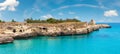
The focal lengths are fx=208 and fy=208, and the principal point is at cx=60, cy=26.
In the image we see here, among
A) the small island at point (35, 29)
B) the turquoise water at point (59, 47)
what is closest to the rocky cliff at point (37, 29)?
the small island at point (35, 29)

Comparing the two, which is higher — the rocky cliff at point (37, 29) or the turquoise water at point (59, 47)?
the rocky cliff at point (37, 29)

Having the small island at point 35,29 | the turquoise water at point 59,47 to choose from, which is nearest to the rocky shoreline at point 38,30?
the small island at point 35,29

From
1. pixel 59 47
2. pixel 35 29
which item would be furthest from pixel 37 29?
pixel 59 47

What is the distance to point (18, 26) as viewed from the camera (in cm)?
6600

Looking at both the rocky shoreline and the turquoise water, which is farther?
the rocky shoreline

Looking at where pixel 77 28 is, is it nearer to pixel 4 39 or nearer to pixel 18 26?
pixel 18 26

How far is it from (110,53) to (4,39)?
25.5 metres

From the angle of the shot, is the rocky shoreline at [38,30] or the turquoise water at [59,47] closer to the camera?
the turquoise water at [59,47]

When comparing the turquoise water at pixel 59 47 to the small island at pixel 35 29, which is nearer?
the turquoise water at pixel 59 47

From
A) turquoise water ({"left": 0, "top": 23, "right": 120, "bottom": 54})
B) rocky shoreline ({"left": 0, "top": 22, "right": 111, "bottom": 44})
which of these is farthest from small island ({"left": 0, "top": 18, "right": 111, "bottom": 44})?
turquoise water ({"left": 0, "top": 23, "right": 120, "bottom": 54})

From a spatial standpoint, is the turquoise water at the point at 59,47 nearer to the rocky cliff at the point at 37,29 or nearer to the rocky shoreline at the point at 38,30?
the rocky shoreline at the point at 38,30

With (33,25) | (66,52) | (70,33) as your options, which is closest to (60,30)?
(70,33)

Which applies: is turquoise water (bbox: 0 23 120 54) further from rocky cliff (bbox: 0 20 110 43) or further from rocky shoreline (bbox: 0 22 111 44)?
rocky cliff (bbox: 0 20 110 43)

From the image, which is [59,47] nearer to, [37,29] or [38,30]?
[37,29]
